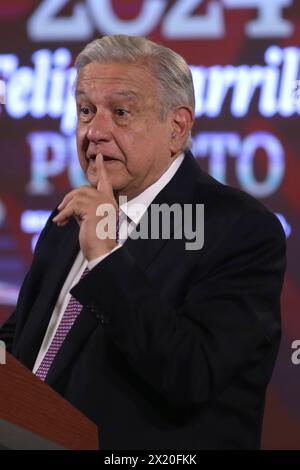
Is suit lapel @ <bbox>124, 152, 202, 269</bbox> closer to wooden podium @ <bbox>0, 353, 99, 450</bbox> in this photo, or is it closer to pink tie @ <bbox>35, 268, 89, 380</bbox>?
pink tie @ <bbox>35, 268, 89, 380</bbox>

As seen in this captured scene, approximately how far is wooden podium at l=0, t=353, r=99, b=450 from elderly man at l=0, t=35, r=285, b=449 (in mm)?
292

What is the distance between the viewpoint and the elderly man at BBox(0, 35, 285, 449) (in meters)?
1.54

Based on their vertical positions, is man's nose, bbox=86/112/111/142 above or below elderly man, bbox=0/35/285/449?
above

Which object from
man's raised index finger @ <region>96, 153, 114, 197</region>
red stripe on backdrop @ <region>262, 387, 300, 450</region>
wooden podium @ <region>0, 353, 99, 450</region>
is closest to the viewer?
wooden podium @ <region>0, 353, 99, 450</region>

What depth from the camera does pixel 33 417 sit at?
120 centimetres

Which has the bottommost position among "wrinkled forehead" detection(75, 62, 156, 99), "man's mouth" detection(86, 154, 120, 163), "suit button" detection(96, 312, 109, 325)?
"suit button" detection(96, 312, 109, 325)

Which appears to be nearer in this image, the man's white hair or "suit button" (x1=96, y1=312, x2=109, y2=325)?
"suit button" (x1=96, y1=312, x2=109, y2=325)

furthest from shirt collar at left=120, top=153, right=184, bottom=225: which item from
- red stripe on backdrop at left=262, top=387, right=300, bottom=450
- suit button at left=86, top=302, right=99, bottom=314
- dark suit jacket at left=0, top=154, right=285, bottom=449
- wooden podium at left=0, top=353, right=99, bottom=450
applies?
red stripe on backdrop at left=262, top=387, right=300, bottom=450

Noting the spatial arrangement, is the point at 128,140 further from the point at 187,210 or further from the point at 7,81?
the point at 7,81

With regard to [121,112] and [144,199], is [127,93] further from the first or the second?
[144,199]

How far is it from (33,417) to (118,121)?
0.76 meters

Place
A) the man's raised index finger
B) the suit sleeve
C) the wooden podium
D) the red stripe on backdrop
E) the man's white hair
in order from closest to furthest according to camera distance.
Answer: the wooden podium < the suit sleeve < the man's raised index finger < the man's white hair < the red stripe on backdrop
